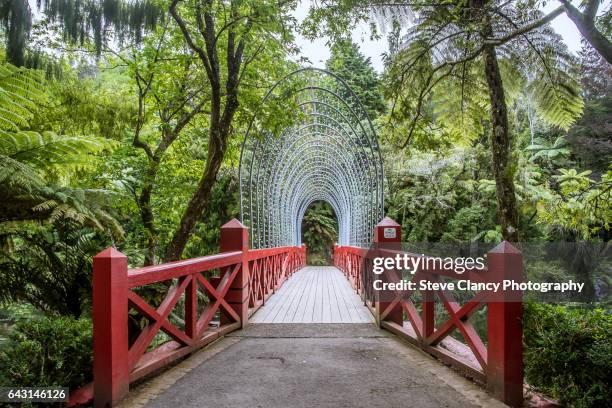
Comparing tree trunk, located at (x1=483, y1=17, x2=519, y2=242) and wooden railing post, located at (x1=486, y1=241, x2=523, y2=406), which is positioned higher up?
tree trunk, located at (x1=483, y1=17, x2=519, y2=242)

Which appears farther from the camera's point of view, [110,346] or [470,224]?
[470,224]

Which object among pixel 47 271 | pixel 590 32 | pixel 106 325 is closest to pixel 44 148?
pixel 47 271

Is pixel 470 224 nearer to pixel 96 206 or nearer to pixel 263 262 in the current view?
pixel 263 262

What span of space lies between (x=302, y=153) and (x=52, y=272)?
10829mm

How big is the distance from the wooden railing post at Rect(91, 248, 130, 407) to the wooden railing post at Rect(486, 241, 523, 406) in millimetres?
2342

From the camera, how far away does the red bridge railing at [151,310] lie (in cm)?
262

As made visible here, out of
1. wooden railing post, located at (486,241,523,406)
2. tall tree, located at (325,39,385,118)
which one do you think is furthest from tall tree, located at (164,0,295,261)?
tall tree, located at (325,39,385,118)

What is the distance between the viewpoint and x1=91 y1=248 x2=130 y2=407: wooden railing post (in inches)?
103

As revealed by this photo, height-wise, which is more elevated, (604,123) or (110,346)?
(604,123)

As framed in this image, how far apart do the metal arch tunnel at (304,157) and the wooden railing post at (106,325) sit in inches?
177

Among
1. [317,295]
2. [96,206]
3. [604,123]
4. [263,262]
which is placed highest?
[604,123]

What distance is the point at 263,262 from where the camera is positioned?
7418mm

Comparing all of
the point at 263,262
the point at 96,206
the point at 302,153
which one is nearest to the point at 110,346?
the point at 96,206
